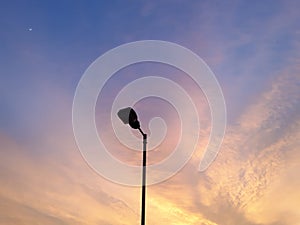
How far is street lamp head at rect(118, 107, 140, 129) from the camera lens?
11117 millimetres

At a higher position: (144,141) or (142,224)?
(144,141)

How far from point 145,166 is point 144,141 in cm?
96

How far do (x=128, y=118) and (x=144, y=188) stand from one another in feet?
8.83

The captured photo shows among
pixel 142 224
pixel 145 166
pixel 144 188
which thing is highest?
pixel 145 166

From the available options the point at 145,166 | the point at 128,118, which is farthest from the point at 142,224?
the point at 128,118

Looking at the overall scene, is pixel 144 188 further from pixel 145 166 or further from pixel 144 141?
pixel 144 141

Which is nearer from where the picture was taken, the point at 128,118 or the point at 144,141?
the point at 128,118

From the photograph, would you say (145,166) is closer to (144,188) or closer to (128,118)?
(144,188)

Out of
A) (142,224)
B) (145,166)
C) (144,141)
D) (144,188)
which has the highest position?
(144,141)

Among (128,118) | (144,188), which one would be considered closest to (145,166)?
(144,188)

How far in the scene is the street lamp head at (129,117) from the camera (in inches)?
438

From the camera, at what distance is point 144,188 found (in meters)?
11.3

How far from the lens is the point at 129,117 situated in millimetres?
11109

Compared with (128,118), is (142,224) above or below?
below
